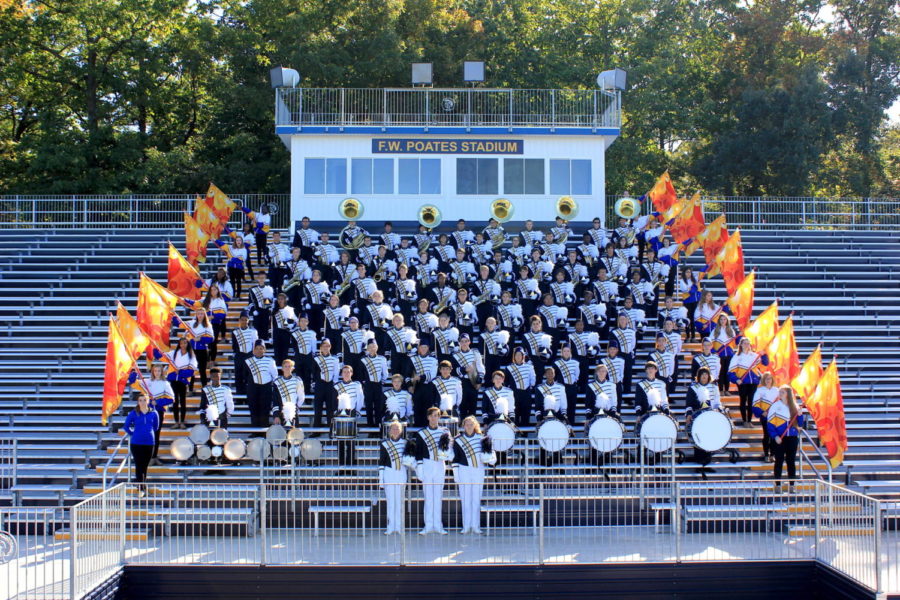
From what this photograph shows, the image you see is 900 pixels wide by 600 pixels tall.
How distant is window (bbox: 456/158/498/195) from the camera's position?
2738cm

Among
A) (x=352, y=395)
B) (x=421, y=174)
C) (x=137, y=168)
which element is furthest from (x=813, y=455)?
(x=137, y=168)

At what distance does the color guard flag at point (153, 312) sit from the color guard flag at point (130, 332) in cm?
66

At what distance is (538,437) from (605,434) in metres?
0.85

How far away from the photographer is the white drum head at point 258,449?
1482 centimetres

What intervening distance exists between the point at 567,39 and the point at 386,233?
2188 centimetres

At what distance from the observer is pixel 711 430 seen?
49.3ft

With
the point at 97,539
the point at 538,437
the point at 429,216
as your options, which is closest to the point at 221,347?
the point at 429,216

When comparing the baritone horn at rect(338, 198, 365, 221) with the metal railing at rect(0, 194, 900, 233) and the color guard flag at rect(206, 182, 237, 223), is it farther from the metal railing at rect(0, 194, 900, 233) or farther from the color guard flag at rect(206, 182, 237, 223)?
the metal railing at rect(0, 194, 900, 233)

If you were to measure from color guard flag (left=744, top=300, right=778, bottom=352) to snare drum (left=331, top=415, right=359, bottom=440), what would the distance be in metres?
6.04

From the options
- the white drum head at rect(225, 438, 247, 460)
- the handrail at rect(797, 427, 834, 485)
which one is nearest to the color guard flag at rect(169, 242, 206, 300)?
the white drum head at rect(225, 438, 247, 460)

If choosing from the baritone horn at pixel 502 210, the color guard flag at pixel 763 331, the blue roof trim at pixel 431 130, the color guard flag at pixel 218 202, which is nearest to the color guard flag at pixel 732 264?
the color guard flag at pixel 763 331

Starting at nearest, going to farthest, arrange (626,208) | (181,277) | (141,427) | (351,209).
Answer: (141,427) → (181,277) → (626,208) → (351,209)

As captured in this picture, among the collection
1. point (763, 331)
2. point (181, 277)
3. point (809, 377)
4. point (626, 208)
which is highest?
point (626, 208)

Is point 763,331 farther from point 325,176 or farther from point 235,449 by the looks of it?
point 325,176
